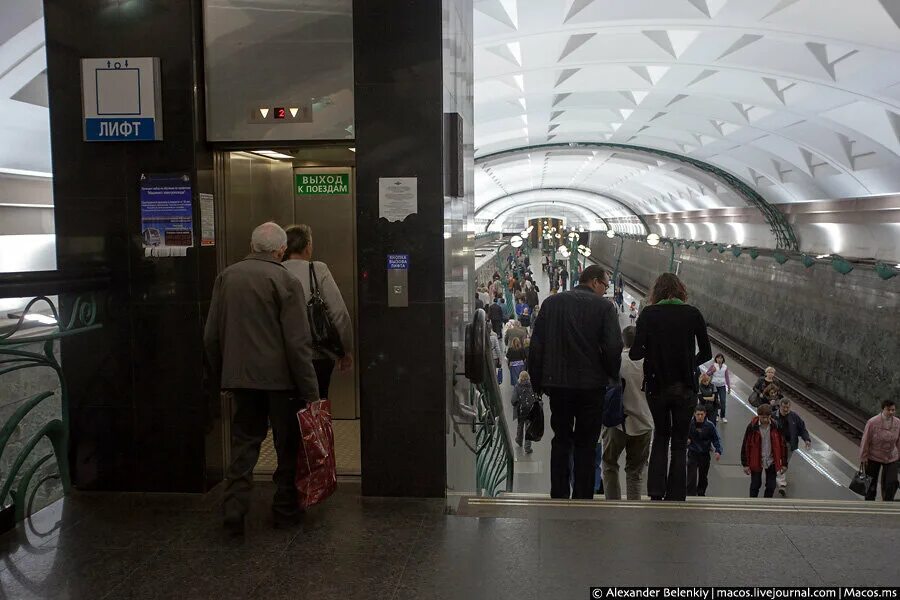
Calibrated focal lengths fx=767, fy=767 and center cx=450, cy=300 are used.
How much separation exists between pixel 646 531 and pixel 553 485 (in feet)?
5.02

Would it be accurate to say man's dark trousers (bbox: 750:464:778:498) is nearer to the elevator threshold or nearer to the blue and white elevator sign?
the elevator threshold

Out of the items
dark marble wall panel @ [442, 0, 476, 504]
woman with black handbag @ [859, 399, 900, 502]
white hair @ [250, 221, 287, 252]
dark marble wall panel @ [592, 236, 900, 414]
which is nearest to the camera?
white hair @ [250, 221, 287, 252]

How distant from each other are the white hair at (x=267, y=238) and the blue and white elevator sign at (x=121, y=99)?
1.02 metres

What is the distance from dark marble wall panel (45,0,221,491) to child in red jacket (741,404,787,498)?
7.47 meters

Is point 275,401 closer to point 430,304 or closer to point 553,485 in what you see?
point 430,304

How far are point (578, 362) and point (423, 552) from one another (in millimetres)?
1825

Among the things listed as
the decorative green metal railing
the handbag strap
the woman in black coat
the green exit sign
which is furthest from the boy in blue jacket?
the handbag strap

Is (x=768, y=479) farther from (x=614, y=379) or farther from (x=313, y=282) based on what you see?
(x=313, y=282)

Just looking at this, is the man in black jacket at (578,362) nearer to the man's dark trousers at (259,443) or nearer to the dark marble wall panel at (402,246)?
the dark marble wall panel at (402,246)

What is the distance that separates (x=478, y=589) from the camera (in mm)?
3307

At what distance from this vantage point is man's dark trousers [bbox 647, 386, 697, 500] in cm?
544

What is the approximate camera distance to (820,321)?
22172mm

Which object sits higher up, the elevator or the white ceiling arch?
the white ceiling arch

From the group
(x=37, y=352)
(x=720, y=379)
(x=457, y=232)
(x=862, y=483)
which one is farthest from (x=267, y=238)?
(x=720, y=379)
